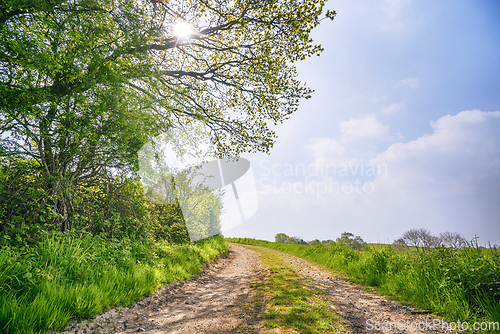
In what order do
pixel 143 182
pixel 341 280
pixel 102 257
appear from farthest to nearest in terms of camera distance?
pixel 143 182 → pixel 341 280 → pixel 102 257

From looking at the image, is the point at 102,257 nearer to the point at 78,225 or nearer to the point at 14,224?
the point at 78,225

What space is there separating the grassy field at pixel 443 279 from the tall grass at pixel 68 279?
21.3 feet

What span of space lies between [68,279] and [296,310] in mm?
4559

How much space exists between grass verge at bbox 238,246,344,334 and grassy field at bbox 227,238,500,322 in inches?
79.3

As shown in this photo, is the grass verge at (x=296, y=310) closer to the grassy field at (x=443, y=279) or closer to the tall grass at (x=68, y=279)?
the grassy field at (x=443, y=279)

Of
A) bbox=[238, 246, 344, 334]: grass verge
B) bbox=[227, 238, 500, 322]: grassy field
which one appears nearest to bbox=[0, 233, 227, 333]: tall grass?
bbox=[238, 246, 344, 334]: grass verge

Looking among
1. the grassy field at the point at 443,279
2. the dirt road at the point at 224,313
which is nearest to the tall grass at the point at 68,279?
the dirt road at the point at 224,313

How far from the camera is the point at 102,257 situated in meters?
5.22

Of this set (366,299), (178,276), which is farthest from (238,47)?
(366,299)

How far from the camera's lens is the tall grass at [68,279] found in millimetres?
2924

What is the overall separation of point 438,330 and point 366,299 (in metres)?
2.02

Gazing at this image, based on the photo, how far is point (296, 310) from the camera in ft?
13.3

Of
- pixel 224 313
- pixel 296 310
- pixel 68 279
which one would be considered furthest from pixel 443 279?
pixel 68 279

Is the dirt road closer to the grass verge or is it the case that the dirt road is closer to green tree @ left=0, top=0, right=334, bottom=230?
the grass verge
